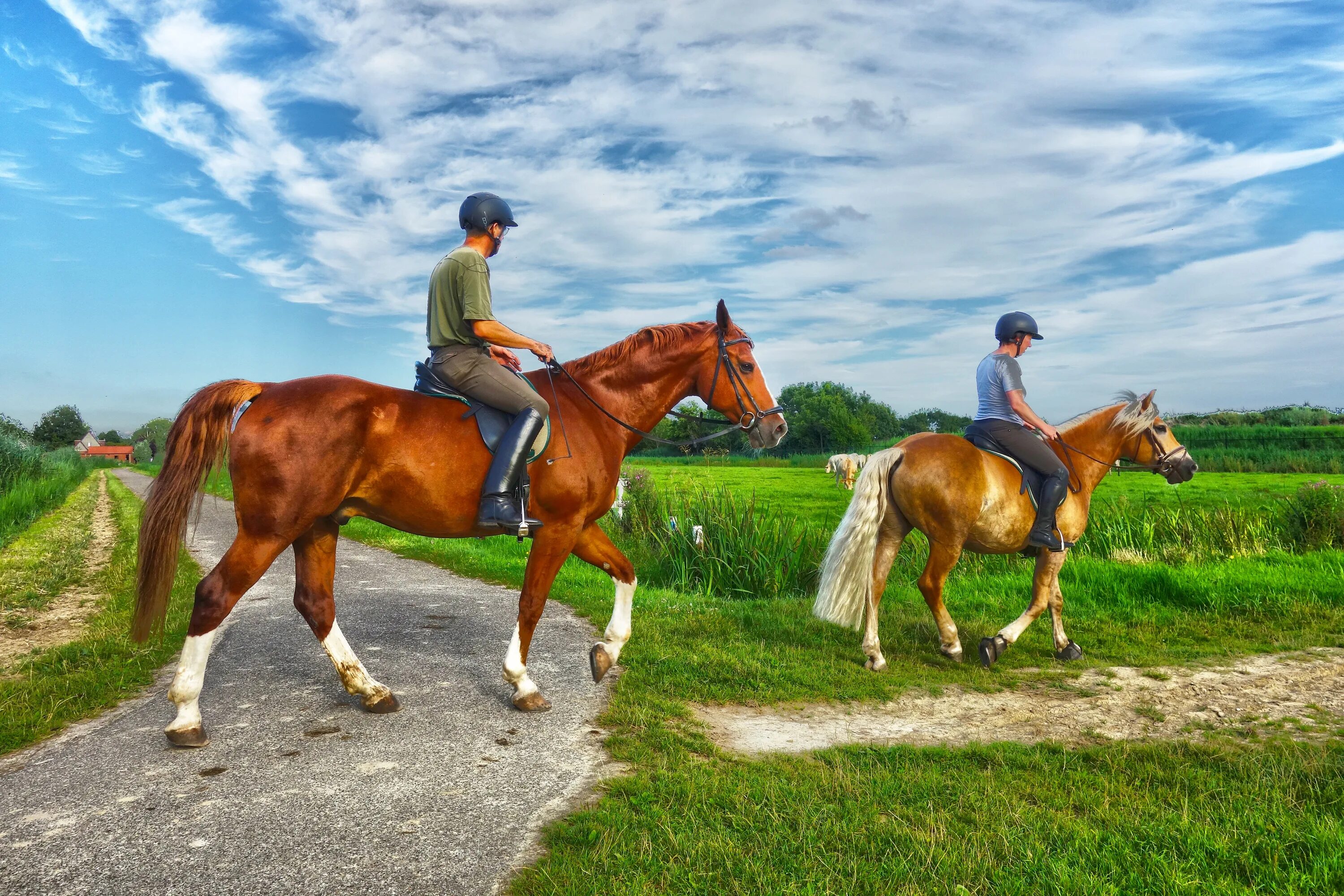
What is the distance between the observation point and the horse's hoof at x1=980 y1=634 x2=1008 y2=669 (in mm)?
6230

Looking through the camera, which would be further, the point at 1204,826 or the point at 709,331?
the point at 709,331

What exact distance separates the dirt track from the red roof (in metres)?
153

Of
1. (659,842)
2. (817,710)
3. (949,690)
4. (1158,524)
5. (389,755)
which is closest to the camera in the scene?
(659,842)

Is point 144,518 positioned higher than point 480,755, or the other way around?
point 144,518

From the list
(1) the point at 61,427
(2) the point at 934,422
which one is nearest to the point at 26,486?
(2) the point at 934,422

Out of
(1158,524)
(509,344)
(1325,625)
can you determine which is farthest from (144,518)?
(1158,524)

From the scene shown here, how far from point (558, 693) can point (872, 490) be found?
10.5ft

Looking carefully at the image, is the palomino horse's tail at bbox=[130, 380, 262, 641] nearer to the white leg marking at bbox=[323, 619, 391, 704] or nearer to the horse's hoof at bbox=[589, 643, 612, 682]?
the white leg marking at bbox=[323, 619, 391, 704]

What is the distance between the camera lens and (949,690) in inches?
Result: 225

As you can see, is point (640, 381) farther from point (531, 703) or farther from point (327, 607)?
point (327, 607)

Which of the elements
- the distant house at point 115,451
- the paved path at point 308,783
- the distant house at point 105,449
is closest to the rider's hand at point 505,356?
the paved path at point 308,783

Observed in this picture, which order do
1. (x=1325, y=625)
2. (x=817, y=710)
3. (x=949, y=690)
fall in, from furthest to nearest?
(x=1325, y=625) < (x=949, y=690) < (x=817, y=710)

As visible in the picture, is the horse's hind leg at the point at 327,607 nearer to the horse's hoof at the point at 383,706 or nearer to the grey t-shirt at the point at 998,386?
the horse's hoof at the point at 383,706

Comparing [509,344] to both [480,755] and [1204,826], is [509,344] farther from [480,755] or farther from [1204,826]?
[1204,826]
